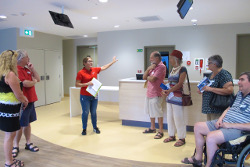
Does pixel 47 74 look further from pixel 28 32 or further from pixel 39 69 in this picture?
pixel 28 32

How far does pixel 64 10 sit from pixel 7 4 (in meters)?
1.00

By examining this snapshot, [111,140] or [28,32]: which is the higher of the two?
[28,32]

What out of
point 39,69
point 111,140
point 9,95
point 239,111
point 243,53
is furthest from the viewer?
point 39,69

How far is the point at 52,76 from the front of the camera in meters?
7.57

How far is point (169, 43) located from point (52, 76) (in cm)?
413

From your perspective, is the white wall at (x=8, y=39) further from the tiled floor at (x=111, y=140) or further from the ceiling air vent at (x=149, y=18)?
the ceiling air vent at (x=149, y=18)

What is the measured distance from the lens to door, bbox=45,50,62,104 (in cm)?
733

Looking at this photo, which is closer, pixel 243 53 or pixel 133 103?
pixel 133 103

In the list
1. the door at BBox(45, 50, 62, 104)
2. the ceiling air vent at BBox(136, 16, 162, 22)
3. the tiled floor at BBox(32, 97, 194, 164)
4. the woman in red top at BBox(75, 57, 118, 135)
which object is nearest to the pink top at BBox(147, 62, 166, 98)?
the tiled floor at BBox(32, 97, 194, 164)

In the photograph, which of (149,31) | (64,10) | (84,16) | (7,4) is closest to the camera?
(7,4)

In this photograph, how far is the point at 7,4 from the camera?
3.89 m

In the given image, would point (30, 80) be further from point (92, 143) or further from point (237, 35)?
point (237, 35)

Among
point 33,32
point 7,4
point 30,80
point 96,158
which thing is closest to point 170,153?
point 96,158

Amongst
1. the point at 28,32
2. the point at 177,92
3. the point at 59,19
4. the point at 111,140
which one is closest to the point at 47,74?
the point at 28,32
